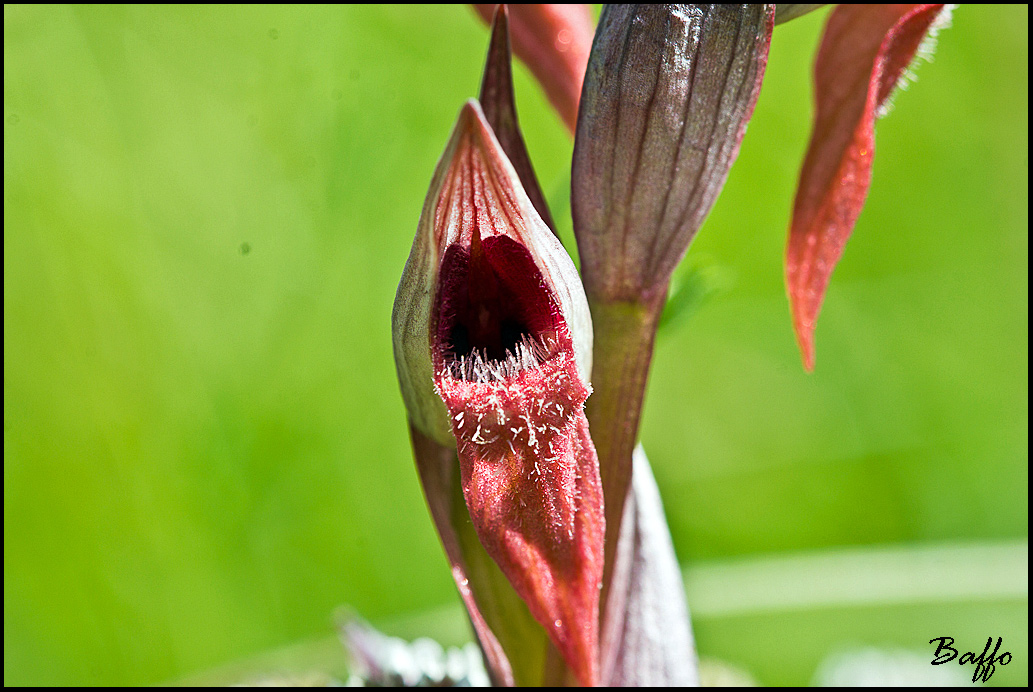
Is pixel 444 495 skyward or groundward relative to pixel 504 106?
groundward

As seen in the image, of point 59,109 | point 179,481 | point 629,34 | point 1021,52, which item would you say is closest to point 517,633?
point 629,34

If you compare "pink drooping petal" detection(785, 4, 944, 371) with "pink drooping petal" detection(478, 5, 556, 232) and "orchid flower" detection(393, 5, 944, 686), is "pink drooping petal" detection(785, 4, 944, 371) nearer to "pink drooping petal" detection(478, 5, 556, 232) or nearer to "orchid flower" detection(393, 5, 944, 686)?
"orchid flower" detection(393, 5, 944, 686)

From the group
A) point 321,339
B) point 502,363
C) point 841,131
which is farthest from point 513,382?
point 321,339

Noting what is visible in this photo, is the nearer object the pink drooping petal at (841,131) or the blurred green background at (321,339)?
the pink drooping petal at (841,131)

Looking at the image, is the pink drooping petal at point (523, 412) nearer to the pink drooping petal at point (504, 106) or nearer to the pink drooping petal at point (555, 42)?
the pink drooping petal at point (504, 106)

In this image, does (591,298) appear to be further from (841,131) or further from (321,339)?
(321,339)

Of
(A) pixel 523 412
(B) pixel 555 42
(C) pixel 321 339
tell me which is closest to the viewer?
(A) pixel 523 412

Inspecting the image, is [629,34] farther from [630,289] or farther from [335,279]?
[335,279]

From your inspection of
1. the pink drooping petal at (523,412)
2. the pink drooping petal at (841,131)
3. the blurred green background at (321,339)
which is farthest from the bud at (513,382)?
the blurred green background at (321,339)
